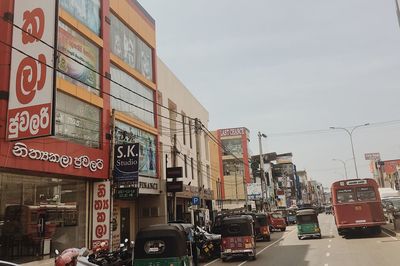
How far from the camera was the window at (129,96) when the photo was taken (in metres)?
25.5

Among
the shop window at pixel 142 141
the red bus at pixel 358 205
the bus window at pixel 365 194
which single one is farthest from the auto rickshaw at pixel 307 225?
the shop window at pixel 142 141

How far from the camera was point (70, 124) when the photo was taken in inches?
800

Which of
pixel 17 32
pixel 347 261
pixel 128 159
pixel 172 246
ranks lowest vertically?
pixel 347 261

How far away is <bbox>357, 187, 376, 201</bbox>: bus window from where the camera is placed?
29328mm

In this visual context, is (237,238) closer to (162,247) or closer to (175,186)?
(175,186)

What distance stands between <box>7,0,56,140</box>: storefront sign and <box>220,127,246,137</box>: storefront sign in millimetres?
66599

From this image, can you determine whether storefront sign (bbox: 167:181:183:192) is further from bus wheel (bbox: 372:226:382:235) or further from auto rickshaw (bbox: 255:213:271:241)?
bus wheel (bbox: 372:226:382:235)

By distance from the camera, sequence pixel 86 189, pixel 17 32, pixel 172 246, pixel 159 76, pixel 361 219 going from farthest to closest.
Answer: pixel 159 76
pixel 361 219
pixel 86 189
pixel 17 32
pixel 172 246

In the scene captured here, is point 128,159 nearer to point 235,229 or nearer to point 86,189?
point 86,189

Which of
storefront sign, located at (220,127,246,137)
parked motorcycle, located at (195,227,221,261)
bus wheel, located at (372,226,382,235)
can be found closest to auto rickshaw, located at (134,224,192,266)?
parked motorcycle, located at (195,227,221,261)

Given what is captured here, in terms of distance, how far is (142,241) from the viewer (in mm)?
14781

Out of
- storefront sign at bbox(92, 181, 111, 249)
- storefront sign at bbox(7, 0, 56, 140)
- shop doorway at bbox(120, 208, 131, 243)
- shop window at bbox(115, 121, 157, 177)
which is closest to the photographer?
storefront sign at bbox(7, 0, 56, 140)

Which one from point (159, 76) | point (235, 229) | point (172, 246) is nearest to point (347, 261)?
point (235, 229)

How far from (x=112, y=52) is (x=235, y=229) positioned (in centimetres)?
1289
